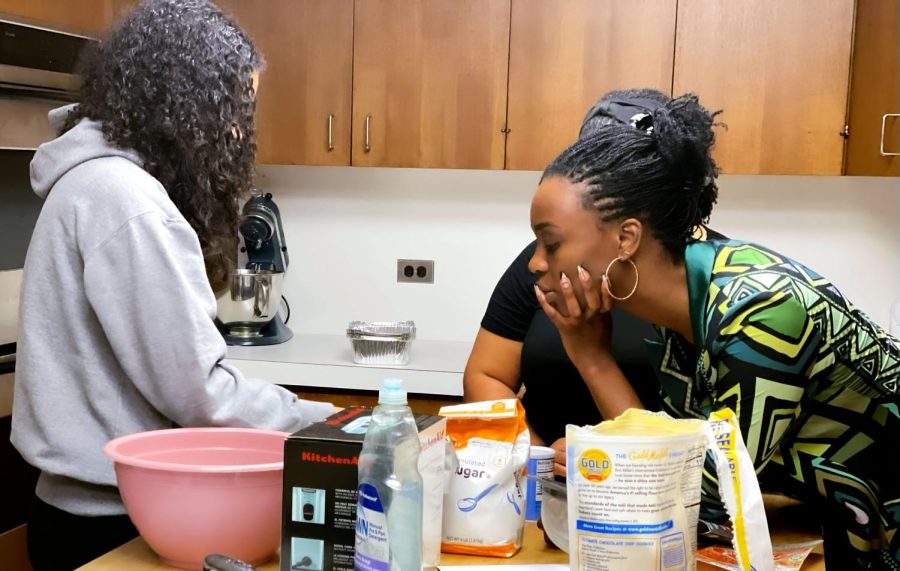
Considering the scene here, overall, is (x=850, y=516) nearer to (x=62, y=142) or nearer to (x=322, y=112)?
(x=62, y=142)

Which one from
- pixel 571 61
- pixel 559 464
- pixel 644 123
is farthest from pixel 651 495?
pixel 571 61

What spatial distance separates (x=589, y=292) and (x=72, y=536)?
0.83 meters

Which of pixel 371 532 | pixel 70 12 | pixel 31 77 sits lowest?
pixel 371 532

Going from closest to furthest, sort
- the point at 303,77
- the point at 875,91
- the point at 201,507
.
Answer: the point at 201,507, the point at 875,91, the point at 303,77

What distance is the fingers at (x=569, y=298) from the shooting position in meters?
1.26

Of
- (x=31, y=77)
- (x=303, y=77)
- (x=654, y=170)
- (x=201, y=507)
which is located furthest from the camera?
(x=303, y=77)

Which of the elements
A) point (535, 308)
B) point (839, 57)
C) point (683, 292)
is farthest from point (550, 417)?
point (839, 57)

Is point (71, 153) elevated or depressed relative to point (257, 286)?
elevated

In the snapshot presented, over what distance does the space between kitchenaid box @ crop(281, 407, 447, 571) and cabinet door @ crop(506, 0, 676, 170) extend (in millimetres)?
1904

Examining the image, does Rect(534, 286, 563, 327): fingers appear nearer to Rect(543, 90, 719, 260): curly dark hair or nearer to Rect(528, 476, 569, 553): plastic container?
Rect(543, 90, 719, 260): curly dark hair

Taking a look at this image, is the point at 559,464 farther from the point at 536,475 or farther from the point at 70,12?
the point at 70,12

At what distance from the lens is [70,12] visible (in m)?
2.58

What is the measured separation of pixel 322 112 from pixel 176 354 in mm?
1867

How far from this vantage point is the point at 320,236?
10.8 feet
